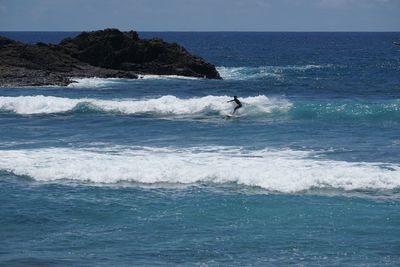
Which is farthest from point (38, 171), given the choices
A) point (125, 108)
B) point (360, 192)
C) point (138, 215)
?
point (125, 108)

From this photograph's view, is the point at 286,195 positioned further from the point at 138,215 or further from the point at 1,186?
the point at 1,186

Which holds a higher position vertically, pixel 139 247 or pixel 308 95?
pixel 308 95

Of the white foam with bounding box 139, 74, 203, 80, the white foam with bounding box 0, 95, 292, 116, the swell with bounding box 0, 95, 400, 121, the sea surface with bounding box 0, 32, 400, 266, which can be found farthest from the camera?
the white foam with bounding box 139, 74, 203, 80

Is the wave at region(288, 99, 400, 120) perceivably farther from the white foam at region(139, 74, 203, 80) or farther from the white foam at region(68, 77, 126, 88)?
the white foam at region(139, 74, 203, 80)

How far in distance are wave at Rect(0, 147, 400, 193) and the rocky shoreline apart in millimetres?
32104

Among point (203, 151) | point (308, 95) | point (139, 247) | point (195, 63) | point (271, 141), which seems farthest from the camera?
point (195, 63)

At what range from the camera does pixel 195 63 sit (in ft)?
207

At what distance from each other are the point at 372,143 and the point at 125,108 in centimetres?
1574

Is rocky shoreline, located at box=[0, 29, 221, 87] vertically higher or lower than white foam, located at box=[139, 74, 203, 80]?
higher

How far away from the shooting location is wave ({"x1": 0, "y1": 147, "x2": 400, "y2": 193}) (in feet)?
73.6

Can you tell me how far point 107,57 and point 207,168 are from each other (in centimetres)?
4091

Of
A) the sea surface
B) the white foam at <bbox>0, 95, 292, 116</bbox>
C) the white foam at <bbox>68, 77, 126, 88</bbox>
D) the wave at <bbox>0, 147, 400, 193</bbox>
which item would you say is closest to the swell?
the white foam at <bbox>0, 95, 292, 116</bbox>

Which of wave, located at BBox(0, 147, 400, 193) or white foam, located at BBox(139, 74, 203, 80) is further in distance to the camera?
white foam, located at BBox(139, 74, 203, 80)

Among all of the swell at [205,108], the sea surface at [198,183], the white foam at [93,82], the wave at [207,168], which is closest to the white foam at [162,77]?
the white foam at [93,82]
